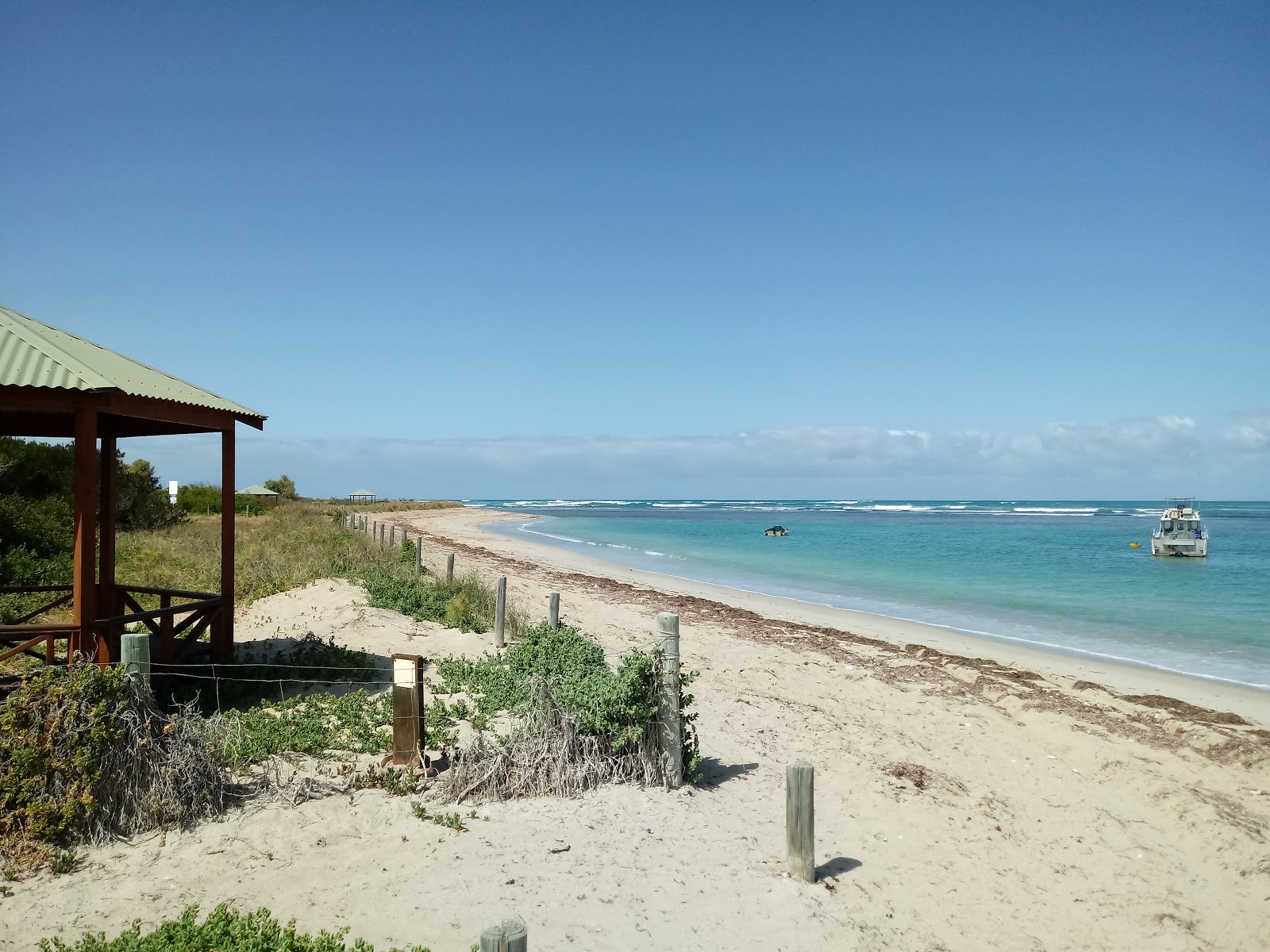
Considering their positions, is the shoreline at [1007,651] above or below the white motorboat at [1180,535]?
below

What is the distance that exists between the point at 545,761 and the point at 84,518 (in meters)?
4.44

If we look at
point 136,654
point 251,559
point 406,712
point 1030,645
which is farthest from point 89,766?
point 1030,645

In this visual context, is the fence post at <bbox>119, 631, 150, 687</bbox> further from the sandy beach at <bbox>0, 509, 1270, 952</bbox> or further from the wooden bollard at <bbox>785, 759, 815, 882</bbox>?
the wooden bollard at <bbox>785, 759, 815, 882</bbox>

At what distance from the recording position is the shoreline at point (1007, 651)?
38.9ft

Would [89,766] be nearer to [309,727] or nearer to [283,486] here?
[309,727]

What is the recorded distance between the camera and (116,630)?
7.57m

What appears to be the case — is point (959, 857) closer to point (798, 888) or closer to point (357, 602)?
point (798, 888)

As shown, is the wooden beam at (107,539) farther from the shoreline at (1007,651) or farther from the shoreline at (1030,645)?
the shoreline at (1030,645)

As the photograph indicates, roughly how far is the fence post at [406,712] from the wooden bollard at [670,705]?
6.72 ft

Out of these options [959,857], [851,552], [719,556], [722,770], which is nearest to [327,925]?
[722,770]

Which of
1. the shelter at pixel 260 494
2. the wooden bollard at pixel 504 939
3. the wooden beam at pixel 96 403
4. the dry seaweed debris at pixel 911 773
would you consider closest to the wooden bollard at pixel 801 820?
the dry seaweed debris at pixel 911 773

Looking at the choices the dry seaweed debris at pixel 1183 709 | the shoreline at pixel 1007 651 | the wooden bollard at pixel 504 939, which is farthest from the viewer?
the shoreline at pixel 1007 651

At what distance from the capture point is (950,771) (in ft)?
26.9

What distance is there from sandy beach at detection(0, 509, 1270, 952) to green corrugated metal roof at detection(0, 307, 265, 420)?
3663mm
